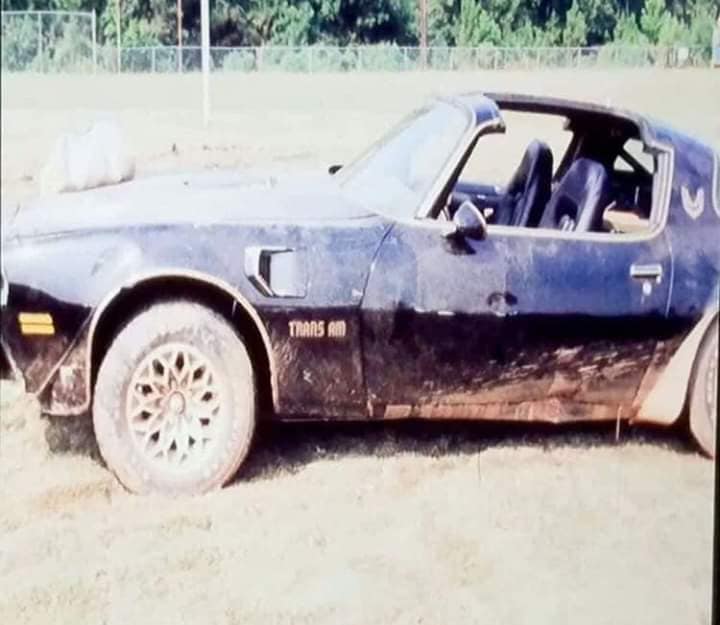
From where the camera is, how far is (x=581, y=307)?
1.71m

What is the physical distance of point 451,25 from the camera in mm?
1699

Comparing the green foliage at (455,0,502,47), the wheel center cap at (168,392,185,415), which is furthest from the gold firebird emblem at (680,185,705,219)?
the wheel center cap at (168,392,185,415)

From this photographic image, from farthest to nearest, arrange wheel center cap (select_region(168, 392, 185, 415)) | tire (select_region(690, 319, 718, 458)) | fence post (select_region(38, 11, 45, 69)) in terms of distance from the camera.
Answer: tire (select_region(690, 319, 718, 458)), wheel center cap (select_region(168, 392, 185, 415)), fence post (select_region(38, 11, 45, 69))

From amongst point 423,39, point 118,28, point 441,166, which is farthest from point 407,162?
point 118,28

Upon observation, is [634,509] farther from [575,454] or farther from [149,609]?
[149,609]

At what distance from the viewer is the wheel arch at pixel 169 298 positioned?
62.8 inches

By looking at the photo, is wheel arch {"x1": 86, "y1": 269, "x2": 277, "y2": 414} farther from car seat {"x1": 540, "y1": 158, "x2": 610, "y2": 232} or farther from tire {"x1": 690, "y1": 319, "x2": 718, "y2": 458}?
tire {"x1": 690, "y1": 319, "x2": 718, "y2": 458}

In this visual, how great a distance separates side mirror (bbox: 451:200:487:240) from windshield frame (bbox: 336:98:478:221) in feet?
0.13

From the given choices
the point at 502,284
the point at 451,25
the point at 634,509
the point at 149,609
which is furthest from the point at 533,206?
the point at 149,609

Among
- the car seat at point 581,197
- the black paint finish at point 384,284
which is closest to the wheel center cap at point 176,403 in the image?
the black paint finish at point 384,284

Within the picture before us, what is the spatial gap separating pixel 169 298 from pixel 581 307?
1.73 feet

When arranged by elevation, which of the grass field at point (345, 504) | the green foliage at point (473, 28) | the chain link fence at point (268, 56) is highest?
the green foliage at point (473, 28)

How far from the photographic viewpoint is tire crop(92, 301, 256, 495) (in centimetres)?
161

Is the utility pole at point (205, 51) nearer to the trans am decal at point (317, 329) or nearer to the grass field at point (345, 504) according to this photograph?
the grass field at point (345, 504)
